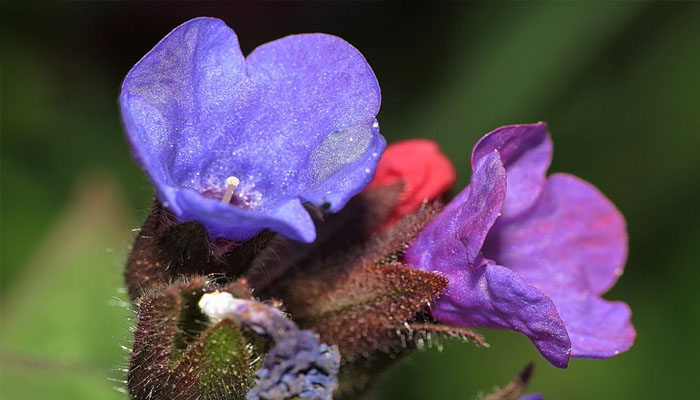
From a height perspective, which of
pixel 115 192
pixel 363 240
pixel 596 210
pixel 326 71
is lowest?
pixel 115 192

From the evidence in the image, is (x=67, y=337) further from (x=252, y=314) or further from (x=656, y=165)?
(x=656, y=165)

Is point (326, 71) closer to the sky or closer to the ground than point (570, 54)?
closer to the sky

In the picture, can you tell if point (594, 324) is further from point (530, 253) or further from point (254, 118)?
point (254, 118)

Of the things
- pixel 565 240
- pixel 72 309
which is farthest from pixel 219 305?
pixel 72 309

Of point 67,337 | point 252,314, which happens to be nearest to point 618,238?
point 252,314

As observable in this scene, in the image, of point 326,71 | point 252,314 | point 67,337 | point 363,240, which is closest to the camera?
point 252,314

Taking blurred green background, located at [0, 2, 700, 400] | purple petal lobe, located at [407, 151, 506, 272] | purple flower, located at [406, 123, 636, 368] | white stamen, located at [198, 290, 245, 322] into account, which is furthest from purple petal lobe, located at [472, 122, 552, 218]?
blurred green background, located at [0, 2, 700, 400]

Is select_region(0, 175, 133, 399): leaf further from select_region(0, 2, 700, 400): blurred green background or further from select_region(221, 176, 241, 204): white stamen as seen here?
select_region(221, 176, 241, 204): white stamen

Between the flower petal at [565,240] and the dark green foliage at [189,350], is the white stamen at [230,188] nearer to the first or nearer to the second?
the dark green foliage at [189,350]

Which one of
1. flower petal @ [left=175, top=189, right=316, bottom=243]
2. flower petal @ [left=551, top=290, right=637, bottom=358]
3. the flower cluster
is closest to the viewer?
flower petal @ [left=175, top=189, right=316, bottom=243]
